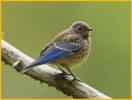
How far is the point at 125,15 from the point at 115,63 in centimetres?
173

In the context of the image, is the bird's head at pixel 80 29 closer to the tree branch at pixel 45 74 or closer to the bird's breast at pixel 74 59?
the bird's breast at pixel 74 59

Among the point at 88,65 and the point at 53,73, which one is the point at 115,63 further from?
the point at 53,73

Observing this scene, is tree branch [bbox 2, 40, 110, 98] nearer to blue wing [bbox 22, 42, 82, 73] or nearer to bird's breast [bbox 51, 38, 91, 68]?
blue wing [bbox 22, 42, 82, 73]

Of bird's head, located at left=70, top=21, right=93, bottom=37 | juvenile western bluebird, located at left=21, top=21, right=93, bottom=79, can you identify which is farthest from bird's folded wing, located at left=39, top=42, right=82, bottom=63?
bird's head, located at left=70, top=21, right=93, bottom=37

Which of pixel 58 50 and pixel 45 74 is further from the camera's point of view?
pixel 58 50

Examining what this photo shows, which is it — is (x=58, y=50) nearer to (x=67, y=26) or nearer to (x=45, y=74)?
(x=45, y=74)

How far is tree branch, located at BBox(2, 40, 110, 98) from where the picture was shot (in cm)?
1021

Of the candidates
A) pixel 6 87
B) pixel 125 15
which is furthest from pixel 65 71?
pixel 125 15

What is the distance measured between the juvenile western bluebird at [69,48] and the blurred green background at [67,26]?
3725 millimetres

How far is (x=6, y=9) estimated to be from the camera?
17234 millimetres

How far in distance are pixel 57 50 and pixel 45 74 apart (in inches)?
19.3

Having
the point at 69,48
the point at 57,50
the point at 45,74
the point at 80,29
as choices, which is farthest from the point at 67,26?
the point at 45,74

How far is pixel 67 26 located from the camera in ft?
54.2

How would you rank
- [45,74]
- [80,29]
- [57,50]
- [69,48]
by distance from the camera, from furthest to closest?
[80,29] → [69,48] → [57,50] → [45,74]
